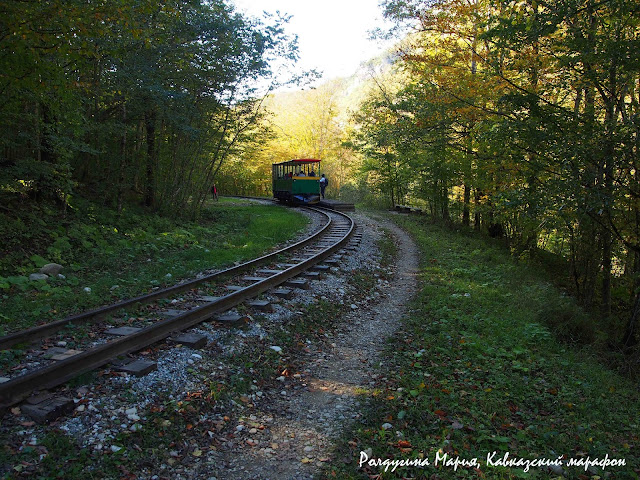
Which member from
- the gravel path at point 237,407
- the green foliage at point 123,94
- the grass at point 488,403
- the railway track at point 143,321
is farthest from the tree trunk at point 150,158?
the grass at point 488,403

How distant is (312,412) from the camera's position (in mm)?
4000

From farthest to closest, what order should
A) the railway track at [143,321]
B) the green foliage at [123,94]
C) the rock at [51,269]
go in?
the rock at [51,269] → the green foliage at [123,94] → the railway track at [143,321]

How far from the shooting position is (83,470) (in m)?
2.77

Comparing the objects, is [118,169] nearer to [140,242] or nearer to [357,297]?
[140,242]

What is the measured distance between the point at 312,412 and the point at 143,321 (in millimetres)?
2688

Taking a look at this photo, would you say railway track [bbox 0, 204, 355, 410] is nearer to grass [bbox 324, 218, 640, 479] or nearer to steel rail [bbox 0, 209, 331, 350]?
steel rail [bbox 0, 209, 331, 350]

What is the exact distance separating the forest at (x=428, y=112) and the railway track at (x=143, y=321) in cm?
371

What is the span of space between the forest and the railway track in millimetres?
3709

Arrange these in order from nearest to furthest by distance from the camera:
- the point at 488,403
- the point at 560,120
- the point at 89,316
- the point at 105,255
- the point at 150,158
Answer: the point at 488,403 → the point at 89,316 → the point at 560,120 → the point at 105,255 → the point at 150,158

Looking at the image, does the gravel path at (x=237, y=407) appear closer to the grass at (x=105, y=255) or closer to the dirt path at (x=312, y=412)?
the dirt path at (x=312, y=412)

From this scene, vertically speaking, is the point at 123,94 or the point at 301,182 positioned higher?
the point at 123,94

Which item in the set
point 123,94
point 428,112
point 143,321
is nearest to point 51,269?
point 143,321

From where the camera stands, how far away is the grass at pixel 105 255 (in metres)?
6.12

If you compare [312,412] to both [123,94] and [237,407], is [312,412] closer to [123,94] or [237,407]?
[237,407]
